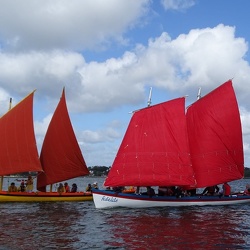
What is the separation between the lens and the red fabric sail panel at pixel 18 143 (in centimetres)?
4572

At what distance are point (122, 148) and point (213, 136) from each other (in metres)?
9.56

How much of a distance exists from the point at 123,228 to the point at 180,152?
1460cm

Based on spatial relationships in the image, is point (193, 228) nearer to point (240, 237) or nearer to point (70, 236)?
point (240, 237)

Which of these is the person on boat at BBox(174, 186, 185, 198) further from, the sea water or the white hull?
the sea water

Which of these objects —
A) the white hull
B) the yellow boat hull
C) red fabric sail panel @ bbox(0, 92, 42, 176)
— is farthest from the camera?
red fabric sail panel @ bbox(0, 92, 42, 176)

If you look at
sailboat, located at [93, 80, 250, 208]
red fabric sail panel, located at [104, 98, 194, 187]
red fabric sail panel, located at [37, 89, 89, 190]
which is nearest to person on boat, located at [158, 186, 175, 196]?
sailboat, located at [93, 80, 250, 208]

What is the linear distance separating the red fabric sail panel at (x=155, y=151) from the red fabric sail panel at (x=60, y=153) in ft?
30.4

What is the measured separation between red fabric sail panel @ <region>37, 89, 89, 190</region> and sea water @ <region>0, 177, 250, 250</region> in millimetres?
7122

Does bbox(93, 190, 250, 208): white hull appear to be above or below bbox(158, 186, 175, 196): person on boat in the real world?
below

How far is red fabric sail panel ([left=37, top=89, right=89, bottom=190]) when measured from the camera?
48.5m

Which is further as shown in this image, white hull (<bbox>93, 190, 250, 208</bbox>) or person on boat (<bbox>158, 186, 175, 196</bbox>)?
person on boat (<bbox>158, 186, 175, 196</bbox>)

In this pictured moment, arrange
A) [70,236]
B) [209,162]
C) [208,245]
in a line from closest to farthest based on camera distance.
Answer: [208,245], [70,236], [209,162]

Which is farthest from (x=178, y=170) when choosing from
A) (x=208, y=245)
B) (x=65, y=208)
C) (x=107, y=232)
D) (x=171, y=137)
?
→ (x=208, y=245)

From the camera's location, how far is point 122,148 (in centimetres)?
4188
